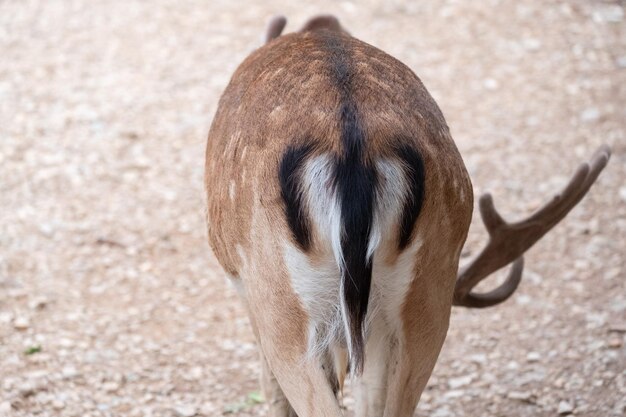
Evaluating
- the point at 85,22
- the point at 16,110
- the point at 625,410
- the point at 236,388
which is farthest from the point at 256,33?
the point at 625,410

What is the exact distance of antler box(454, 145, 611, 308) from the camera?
13.3 feet

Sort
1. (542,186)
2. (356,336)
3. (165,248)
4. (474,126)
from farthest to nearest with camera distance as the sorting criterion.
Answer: (474,126) < (542,186) < (165,248) < (356,336)

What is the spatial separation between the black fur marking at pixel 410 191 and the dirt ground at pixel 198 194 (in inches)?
77.6

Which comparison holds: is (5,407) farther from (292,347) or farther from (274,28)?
(274,28)

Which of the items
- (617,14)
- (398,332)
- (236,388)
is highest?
(398,332)

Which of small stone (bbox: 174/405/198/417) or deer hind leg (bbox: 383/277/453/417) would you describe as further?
small stone (bbox: 174/405/198/417)

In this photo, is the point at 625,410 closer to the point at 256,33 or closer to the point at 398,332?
the point at 398,332

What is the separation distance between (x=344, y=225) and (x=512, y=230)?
1596 mm

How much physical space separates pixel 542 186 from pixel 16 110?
13.4ft

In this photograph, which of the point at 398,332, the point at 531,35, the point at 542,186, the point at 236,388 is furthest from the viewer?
the point at 531,35

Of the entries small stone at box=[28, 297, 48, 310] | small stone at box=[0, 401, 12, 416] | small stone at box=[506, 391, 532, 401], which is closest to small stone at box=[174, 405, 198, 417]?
small stone at box=[0, 401, 12, 416]

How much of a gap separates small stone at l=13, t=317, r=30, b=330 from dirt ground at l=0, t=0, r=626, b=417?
0.06 ft

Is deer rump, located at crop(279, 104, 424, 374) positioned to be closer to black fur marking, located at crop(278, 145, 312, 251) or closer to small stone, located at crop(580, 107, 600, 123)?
black fur marking, located at crop(278, 145, 312, 251)

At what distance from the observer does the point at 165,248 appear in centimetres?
607
